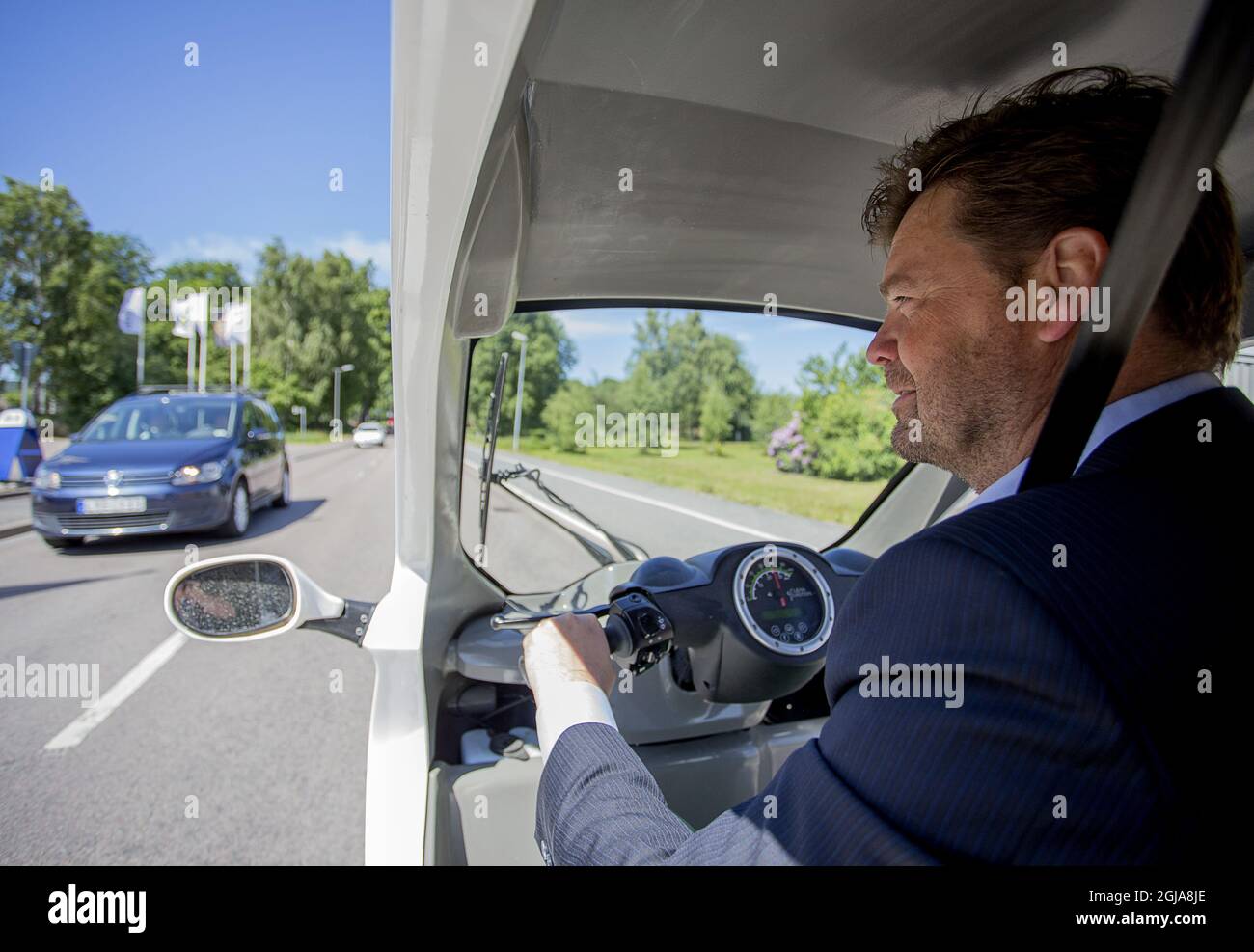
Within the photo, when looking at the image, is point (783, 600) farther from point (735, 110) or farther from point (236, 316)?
point (236, 316)

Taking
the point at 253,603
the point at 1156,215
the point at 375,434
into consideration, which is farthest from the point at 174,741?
the point at 1156,215

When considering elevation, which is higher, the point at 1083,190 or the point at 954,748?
the point at 1083,190

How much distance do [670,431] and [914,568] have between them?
0.96 meters

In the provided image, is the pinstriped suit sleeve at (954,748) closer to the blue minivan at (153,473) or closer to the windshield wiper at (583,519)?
the windshield wiper at (583,519)

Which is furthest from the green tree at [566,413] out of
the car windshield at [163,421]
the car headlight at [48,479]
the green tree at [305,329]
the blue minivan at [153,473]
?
the green tree at [305,329]

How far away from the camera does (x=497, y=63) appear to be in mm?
750

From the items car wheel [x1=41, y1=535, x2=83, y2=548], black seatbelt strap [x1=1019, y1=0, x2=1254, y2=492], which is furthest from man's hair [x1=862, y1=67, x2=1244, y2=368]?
car wheel [x1=41, y1=535, x2=83, y2=548]

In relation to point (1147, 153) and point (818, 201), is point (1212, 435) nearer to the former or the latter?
point (1147, 153)

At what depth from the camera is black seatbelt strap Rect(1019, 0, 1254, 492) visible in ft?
2.18

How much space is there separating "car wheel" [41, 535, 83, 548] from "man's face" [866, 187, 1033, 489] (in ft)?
34.9

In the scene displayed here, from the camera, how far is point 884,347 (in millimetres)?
1229

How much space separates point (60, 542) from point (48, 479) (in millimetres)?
1139

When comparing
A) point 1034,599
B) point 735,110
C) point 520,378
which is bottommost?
point 1034,599

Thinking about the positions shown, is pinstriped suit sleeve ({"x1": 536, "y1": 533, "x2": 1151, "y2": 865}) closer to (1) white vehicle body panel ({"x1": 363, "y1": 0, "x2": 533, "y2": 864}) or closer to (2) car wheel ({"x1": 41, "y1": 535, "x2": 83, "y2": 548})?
(1) white vehicle body panel ({"x1": 363, "y1": 0, "x2": 533, "y2": 864})
